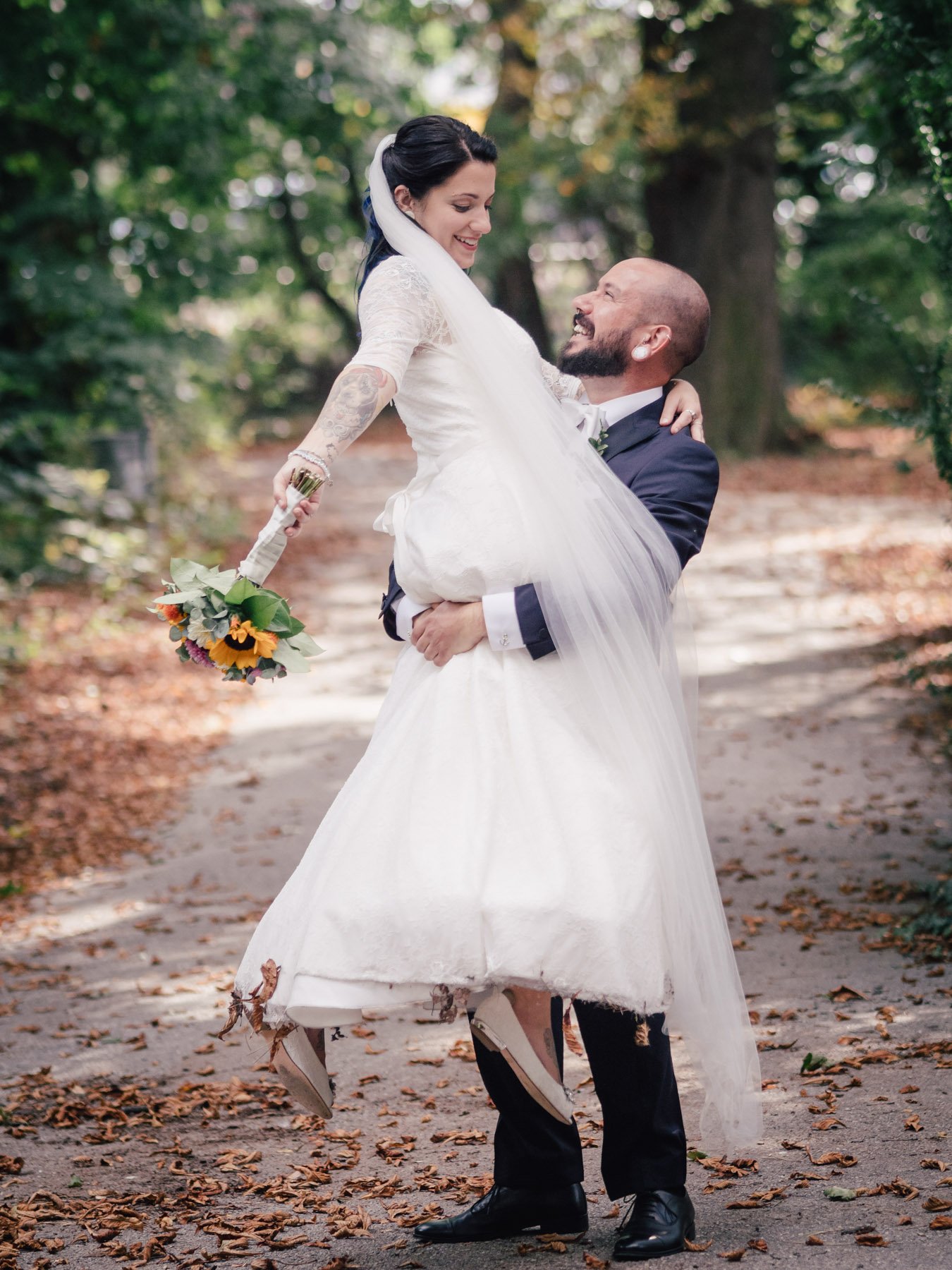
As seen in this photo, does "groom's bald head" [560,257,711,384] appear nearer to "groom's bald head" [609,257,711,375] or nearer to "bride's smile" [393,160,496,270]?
"groom's bald head" [609,257,711,375]

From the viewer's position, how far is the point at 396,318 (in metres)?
2.73

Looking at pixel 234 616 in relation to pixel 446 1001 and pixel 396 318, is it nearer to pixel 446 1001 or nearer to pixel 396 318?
pixel 396 318

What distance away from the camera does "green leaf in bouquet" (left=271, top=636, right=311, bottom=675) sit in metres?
2.83

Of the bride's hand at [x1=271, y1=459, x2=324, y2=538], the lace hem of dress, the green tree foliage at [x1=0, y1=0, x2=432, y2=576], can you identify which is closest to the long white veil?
the lace hem of dress

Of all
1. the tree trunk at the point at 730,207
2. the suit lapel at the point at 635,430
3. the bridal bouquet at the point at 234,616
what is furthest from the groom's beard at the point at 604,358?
the tree trunk at the point at 730,207

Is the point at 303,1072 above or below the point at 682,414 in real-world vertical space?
below

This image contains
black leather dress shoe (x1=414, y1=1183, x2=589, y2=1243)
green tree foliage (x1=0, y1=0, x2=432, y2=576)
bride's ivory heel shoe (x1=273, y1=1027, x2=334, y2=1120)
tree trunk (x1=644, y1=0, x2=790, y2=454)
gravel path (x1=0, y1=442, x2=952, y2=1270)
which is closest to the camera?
bride's ivory heel shoe (x1=273, y1=1027, x2=334, y2=1120)

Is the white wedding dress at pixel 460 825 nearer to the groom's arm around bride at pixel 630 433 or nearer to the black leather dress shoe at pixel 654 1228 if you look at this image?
the groom's arm around bride at pixel 630 433

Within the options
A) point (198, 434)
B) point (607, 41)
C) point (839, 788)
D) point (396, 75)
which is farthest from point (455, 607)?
point (607, 41)

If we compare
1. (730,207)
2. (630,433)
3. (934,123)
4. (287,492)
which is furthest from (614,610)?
(730,207)

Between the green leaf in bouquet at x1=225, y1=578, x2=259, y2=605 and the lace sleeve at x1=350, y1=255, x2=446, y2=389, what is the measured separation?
20.1 inches

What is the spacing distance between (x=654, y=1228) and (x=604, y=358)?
6.33 ft

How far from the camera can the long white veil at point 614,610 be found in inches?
109

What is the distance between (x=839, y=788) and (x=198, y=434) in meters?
12.7
